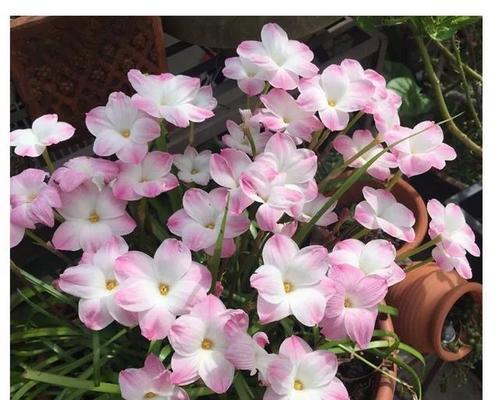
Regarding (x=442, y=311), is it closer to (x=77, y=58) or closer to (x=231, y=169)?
(x=231, y=169)

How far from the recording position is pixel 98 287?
26.6 inches

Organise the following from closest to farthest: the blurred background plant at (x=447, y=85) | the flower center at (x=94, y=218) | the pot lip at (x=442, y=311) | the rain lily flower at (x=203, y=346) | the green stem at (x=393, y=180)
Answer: the rain lily flower at (x=203, y=346)
the flower center at (x=94, y=218)
the green stem at (x=393, y=180)
the pot lip at (x=442, y=311)
the blurred background plant at (x=447, y=85)

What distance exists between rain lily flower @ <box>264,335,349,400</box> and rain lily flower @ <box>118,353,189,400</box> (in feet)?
0.33

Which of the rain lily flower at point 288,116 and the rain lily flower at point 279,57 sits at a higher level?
the rain lily flower at point 279,57

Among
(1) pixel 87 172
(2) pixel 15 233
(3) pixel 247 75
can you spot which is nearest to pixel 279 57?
(3) pixel 247 75

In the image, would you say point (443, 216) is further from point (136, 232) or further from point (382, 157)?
point (136, 232)

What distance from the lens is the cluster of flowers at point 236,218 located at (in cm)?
65

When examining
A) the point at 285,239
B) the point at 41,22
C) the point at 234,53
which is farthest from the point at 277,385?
the point at 234,53

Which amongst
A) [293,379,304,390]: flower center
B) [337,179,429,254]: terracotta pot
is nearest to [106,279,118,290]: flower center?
[293,379,304,390]: flower center

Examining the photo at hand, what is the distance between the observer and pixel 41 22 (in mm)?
856

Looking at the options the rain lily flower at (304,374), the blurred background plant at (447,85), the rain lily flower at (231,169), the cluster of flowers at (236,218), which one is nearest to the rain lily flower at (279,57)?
the cluster of flowers at (236,218)

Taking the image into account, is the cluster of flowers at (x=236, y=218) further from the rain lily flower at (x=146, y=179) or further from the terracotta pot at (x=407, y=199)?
the terracotta pot at (x=407, y=199)

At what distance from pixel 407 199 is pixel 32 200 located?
0.64 m

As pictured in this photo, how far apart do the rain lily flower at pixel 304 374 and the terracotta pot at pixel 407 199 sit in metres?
0.40
